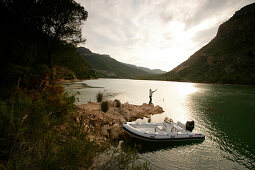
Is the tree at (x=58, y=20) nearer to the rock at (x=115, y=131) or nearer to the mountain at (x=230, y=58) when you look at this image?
the rock at (x=115, y=131)

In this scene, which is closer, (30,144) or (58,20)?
(30,144)

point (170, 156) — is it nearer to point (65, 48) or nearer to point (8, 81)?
point (8, 81)

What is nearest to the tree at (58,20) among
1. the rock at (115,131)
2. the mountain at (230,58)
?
the rock at (115,131)

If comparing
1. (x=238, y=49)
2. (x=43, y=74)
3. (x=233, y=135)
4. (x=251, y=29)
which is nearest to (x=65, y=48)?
(x=43, y=74)

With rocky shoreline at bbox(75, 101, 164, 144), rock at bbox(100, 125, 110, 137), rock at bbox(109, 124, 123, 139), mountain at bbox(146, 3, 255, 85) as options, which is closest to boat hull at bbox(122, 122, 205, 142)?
rock at bbox(109, 124, 123, 139)

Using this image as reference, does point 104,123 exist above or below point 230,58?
below

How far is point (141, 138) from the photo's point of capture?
12.1 meters

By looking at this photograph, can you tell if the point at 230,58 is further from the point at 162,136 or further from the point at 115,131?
the point at 115,131

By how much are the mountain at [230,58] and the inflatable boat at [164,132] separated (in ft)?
321

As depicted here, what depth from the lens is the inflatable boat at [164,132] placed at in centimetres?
1201

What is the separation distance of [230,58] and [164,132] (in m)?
132

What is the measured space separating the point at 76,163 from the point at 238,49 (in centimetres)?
15503

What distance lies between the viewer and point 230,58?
349 ft

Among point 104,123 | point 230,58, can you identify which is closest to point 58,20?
point 104,123
